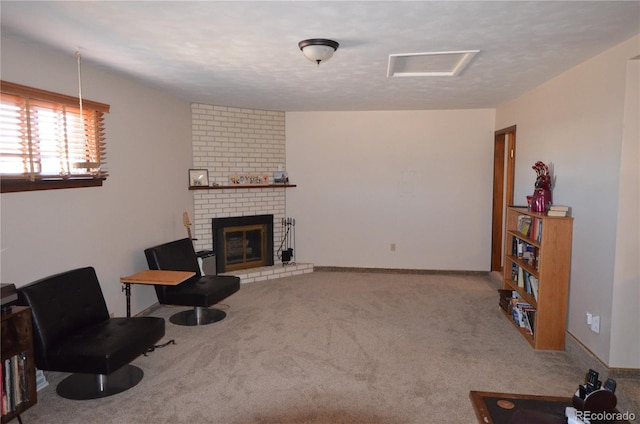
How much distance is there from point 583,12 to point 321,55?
1.61 m

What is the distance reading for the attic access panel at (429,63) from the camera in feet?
10.8

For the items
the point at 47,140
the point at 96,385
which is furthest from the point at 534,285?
the point at 47,140

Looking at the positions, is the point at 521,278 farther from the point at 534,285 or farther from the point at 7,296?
the point at 7,296

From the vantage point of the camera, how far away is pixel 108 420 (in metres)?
2.61

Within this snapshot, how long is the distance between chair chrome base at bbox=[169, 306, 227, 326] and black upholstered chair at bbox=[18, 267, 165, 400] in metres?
0.99

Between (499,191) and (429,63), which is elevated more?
(429,63)

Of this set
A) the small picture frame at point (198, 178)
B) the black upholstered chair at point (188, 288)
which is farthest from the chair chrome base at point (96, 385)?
the small picture frame at point (198, 178)

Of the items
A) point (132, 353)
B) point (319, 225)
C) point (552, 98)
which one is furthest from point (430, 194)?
point (132, 353)

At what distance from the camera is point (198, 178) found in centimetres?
565

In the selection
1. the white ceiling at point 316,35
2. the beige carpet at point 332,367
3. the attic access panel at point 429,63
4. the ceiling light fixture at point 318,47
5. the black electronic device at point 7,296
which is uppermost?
the attic access panel at point 429,63

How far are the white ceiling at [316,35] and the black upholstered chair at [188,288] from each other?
1.78 metres

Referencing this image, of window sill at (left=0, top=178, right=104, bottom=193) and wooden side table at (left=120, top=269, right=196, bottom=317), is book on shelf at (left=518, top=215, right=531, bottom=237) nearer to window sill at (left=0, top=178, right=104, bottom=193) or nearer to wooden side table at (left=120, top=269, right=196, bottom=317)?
wooden side table at (left=120, top=269, right=196, bottom=317)

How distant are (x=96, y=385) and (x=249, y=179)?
3.66 m

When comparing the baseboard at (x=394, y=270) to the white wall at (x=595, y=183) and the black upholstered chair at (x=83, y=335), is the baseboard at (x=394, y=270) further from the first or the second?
the black upholstered chair at (x=83, y=335)
